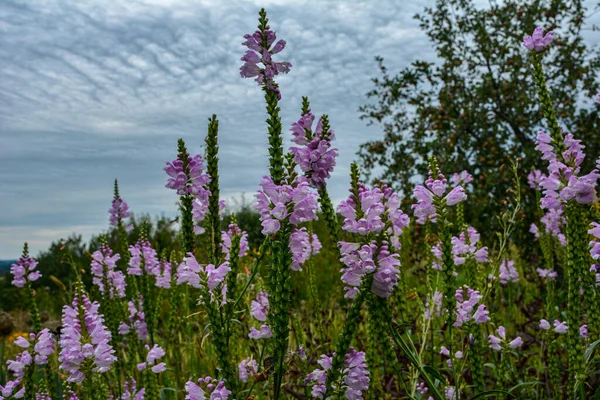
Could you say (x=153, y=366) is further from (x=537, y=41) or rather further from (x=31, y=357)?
(x=537, y=41)

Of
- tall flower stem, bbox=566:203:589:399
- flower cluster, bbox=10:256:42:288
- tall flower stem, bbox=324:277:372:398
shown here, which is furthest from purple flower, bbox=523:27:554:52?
flower cluster, bbox=10:256:42:288

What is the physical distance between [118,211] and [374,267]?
10.9 ft

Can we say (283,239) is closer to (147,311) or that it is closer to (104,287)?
(147,311)

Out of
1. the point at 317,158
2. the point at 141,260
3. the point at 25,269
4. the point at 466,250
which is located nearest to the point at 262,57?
the point at 317,158

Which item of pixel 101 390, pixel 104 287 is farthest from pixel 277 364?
pixel 104 287

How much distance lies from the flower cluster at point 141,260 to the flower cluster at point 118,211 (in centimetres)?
27

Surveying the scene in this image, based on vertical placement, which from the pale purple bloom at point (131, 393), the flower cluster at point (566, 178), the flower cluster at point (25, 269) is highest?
the flower cluster at point (566, 178)

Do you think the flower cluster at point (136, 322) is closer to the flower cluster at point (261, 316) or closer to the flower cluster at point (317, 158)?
the flower cluster at point (261, 316)

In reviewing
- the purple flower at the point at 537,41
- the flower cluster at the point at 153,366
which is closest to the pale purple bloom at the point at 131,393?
the flower cluster at the point at 153,366

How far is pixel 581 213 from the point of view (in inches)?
105

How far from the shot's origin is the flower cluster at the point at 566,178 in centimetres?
260

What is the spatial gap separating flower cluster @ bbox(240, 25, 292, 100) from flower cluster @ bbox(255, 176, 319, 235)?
0.47 m

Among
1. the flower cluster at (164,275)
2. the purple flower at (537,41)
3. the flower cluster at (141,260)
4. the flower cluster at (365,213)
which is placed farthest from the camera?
the flower cluster at (164,275)

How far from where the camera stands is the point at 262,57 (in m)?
2.22
